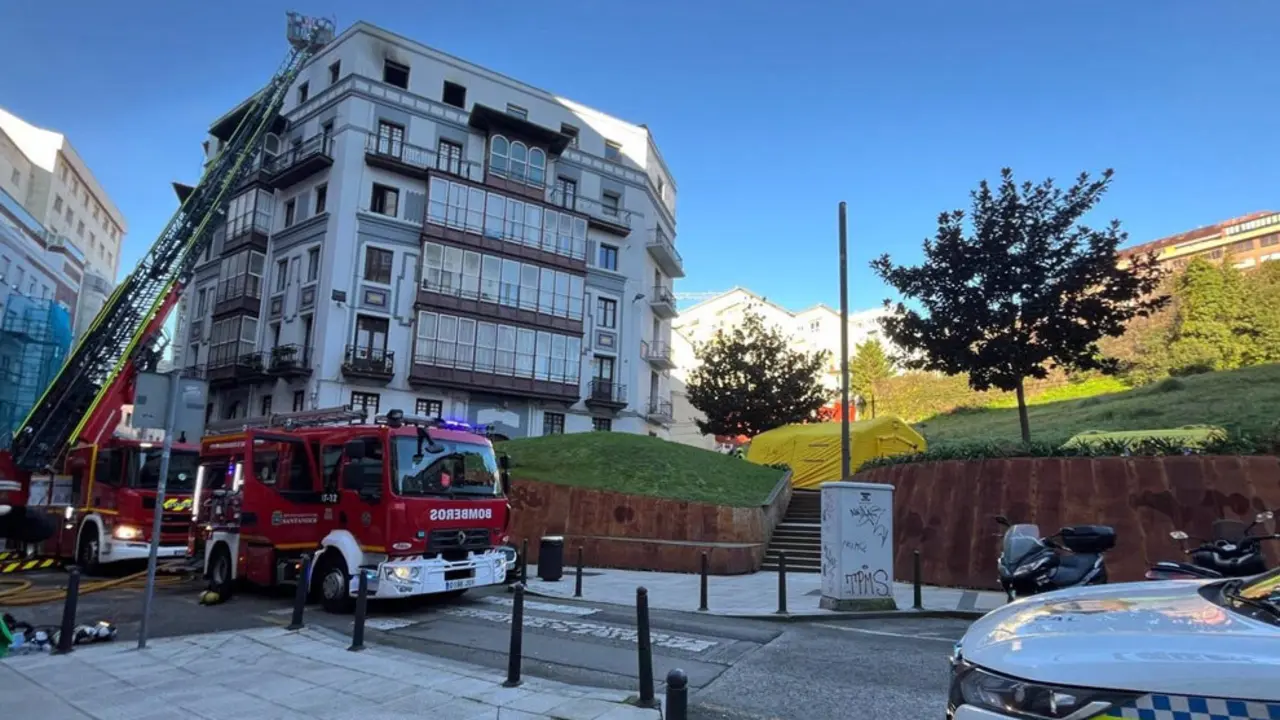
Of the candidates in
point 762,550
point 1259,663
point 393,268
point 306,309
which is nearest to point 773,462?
point 762,550

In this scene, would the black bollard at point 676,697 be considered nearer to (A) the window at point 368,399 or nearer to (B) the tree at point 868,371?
(A) the window at point 368,399

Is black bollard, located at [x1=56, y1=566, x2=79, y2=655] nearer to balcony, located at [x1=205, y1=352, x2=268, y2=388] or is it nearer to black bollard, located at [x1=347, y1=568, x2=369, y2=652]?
black bollard, located at [x1=347, y1=568, x2=369, y2=652]

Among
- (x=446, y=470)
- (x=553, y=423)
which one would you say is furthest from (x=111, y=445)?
(x=553, y=423)

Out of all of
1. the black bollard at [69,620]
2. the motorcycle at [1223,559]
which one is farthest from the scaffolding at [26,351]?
the motorcycle at [1223,559]

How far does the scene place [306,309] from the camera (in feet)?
108

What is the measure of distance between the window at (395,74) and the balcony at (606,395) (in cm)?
1779

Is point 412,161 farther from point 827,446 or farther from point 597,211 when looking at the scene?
point 827,446

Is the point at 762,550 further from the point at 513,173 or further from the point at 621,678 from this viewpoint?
the point at 513,173

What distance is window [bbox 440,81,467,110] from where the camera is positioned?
37125 mm

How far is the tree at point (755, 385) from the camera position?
37812mm

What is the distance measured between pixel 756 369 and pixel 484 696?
108ft

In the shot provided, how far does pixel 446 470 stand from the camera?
11344mm

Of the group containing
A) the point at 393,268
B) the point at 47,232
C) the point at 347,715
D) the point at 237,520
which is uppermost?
the point at 47,232

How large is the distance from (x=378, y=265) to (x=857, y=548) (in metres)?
27.9
